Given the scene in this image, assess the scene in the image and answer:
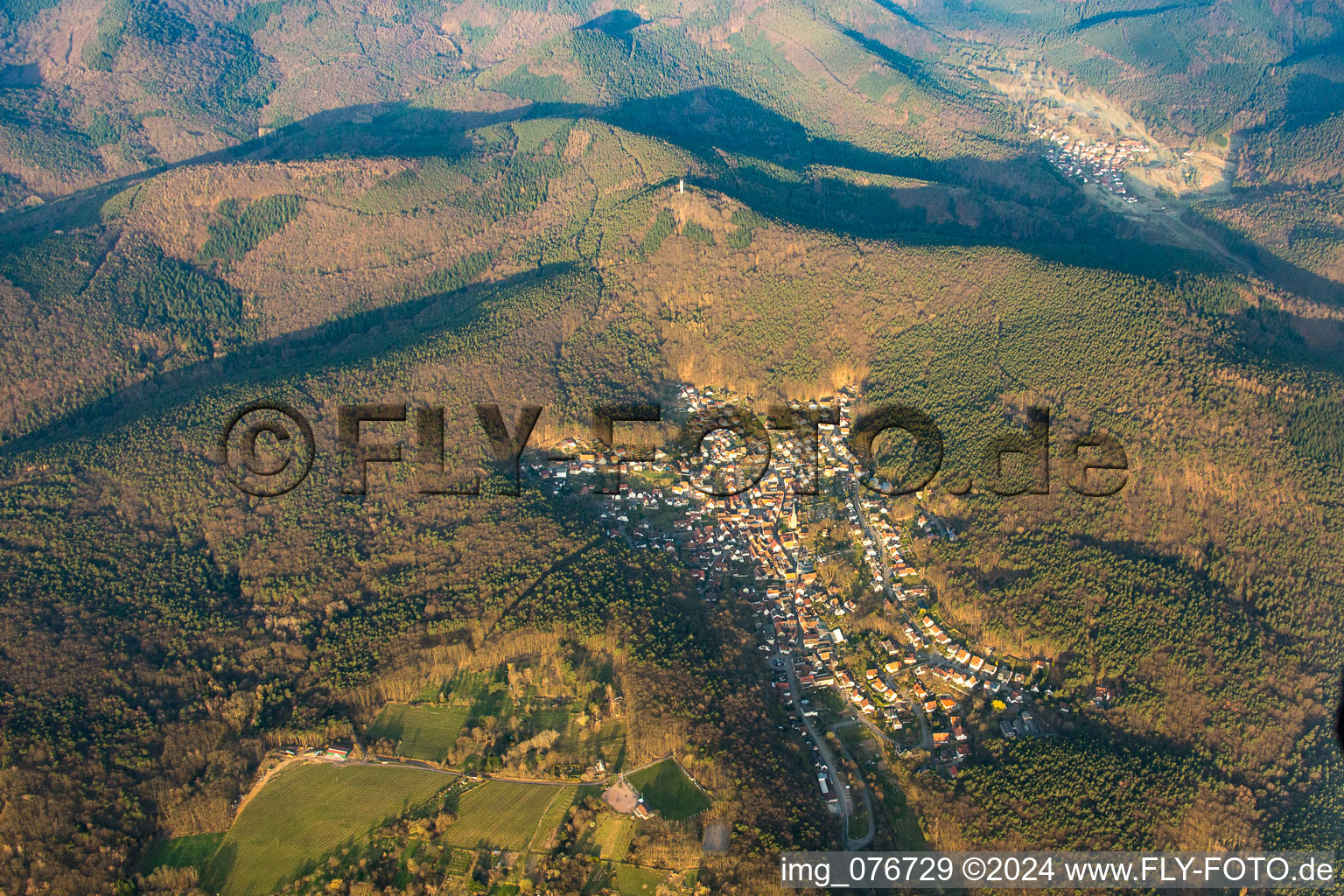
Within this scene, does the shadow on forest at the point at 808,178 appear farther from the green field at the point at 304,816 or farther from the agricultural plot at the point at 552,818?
the green field at the point at 304,816

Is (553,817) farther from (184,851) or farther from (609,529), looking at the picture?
(609,529)

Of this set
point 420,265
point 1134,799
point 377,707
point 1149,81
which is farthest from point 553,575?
point 1149,81

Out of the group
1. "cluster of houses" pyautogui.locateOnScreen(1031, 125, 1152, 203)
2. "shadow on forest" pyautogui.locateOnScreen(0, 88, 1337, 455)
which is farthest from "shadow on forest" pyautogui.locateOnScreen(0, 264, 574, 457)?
"cluster of houses" pyautogui.locateOnScreen(1031, 125, 1152, 203)

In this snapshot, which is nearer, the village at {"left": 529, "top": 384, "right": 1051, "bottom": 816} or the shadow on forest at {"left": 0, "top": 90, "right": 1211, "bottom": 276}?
the village at {"left": 529, "top": 384, "right": 1051, "bottom": 816}

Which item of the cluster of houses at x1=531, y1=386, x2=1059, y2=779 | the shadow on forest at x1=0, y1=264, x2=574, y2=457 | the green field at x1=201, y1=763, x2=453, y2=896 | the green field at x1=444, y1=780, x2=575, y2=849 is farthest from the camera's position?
the shadow on forest at x1=0, y1=264, x2=574, y2=457

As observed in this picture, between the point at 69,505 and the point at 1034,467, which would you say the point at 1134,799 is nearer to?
the point at 1034,467

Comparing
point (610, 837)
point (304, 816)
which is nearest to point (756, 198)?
point (610, 837)

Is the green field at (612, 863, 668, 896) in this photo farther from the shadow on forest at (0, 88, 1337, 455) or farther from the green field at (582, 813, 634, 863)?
the shadow on forest at (0, 88, 1337, 455)
